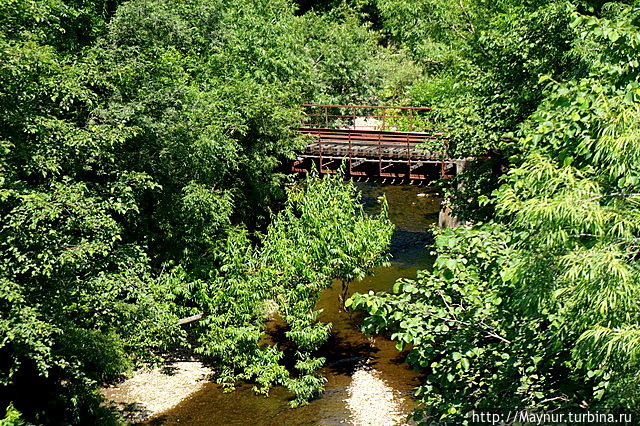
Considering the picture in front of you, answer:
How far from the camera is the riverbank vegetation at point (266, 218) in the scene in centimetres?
539

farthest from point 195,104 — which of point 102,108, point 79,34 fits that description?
point 79,34

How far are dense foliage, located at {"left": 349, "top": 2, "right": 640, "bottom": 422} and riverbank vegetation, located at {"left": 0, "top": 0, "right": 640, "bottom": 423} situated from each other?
0.03 meters

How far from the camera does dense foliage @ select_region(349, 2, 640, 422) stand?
4859 millimetres

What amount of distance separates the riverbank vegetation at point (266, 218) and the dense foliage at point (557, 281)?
0.03m

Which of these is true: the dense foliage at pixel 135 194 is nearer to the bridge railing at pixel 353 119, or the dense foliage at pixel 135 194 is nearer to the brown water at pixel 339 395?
the brown water at pixel 339 395

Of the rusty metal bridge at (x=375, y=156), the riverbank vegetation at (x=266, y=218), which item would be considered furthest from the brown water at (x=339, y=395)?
the rusty metal bridge at (x=375, y=156)

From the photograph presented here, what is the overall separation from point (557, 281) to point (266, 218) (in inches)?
728

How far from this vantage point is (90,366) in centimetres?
1405

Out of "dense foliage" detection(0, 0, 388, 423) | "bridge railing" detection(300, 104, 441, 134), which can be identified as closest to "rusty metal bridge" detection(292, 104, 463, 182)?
"dense foliage" detection(0, 0, 388, 423)

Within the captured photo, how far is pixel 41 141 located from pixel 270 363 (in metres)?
7.68

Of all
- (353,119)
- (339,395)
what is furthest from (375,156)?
(339,395)

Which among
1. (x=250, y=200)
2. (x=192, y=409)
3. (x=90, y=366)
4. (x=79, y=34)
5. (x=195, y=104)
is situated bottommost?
(x=192, y=409)

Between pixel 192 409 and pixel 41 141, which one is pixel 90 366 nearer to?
pixel 192 409

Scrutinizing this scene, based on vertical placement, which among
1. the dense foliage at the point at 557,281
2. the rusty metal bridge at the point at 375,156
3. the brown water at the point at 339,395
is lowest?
the brown water at the point at 339,395
